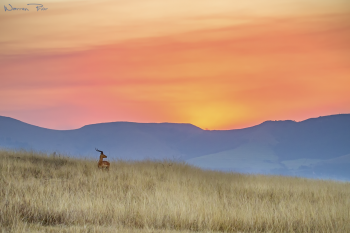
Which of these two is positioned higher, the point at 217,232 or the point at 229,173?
the point at 229,173

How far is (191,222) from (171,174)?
7629 mm

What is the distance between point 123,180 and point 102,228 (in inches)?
259

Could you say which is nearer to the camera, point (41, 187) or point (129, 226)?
point (129, 226)

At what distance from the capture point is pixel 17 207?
955 centimetres

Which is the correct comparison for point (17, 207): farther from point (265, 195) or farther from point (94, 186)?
point (265, 195)

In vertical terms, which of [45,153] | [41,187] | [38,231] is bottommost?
[38,231]

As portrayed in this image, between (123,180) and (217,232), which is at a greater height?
(123,180)

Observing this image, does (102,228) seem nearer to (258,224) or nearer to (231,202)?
(258,224)

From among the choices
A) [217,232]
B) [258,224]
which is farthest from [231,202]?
[217,232]

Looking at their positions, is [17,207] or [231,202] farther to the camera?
[231,202]

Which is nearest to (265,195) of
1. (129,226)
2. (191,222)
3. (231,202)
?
(231,202)

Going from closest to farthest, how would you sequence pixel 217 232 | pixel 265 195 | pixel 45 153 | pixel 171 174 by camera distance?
pixel 217 232 → pixel 265 195 → pixel 171 174 → pixel 45 153

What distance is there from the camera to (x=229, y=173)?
21922 millimetres

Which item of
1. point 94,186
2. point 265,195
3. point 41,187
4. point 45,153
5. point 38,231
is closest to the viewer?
point 38,231
